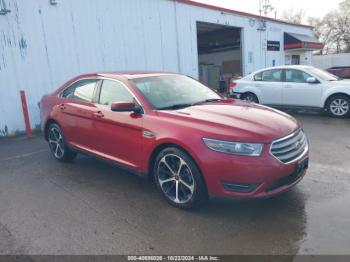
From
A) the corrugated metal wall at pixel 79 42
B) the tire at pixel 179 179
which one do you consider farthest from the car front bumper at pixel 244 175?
the corrugated metal wall at pixel 79 42

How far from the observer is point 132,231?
10.3 feet

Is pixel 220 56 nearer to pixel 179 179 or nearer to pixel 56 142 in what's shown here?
pixel 56 142

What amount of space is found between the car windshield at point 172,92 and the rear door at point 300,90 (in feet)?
16.6

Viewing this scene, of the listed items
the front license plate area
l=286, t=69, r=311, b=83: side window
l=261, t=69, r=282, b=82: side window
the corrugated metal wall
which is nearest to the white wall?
the corrugated metal wall

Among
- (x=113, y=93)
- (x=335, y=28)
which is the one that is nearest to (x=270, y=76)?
(x=113, y=93)

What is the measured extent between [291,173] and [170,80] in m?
2.19

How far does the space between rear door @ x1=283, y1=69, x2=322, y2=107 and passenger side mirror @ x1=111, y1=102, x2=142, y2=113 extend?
21.1 ft

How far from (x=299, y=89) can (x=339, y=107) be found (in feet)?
3.75

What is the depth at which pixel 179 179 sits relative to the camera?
11.4 ft

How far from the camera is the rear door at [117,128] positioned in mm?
3828

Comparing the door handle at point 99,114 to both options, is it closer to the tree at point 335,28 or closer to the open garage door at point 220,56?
the open garage door at point 220,56

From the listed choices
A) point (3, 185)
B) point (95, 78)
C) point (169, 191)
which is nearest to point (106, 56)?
point (95, 78)

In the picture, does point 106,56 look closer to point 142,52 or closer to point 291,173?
point 142,52

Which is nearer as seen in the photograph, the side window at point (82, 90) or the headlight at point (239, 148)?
the headlight at point (239, 148)
